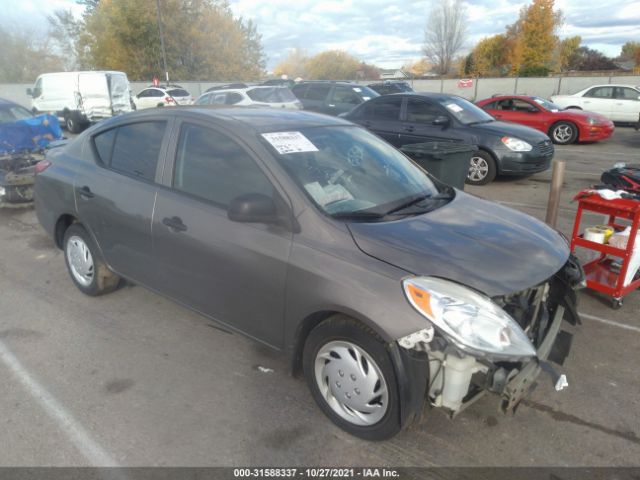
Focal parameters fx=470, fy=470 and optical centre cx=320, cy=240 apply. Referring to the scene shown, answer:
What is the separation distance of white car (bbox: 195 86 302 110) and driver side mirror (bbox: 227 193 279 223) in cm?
1160

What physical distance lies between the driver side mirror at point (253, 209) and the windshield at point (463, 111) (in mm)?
6953

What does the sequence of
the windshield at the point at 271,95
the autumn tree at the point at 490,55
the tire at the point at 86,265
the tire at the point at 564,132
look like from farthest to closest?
1. the autumn tree at the point at 490,55
2. the windshield at the point at 271,95
3. the tire at the point at 564,132
4. the tire at the point at 86,265

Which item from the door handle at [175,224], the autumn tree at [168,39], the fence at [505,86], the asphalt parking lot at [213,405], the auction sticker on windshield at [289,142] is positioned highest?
the autumn tree at [168,39]

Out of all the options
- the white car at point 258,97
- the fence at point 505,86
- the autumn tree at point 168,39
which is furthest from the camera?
the autumn tree at point 168,39

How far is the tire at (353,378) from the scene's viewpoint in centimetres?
230

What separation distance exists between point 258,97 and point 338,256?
1264 centimetres

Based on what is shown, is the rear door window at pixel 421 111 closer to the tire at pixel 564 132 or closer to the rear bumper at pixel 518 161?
the rear bumper at pixel 518 161

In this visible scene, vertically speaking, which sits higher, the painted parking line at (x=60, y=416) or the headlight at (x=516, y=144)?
the headlight at (x=516, y=144)

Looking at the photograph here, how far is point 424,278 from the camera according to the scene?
2236 millimetres

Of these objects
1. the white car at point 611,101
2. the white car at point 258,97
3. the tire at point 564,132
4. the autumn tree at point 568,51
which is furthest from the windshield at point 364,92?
the autumn tree at point 568,51

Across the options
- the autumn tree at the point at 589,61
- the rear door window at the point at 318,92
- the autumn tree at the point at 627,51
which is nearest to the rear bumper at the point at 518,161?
the rear door window at the point at 318,92

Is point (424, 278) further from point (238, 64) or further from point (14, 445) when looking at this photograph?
point (238, 64)

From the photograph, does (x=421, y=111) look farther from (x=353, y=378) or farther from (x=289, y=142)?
(x=353, y=378)

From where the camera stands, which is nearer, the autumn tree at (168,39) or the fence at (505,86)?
the fence at (505,86)
